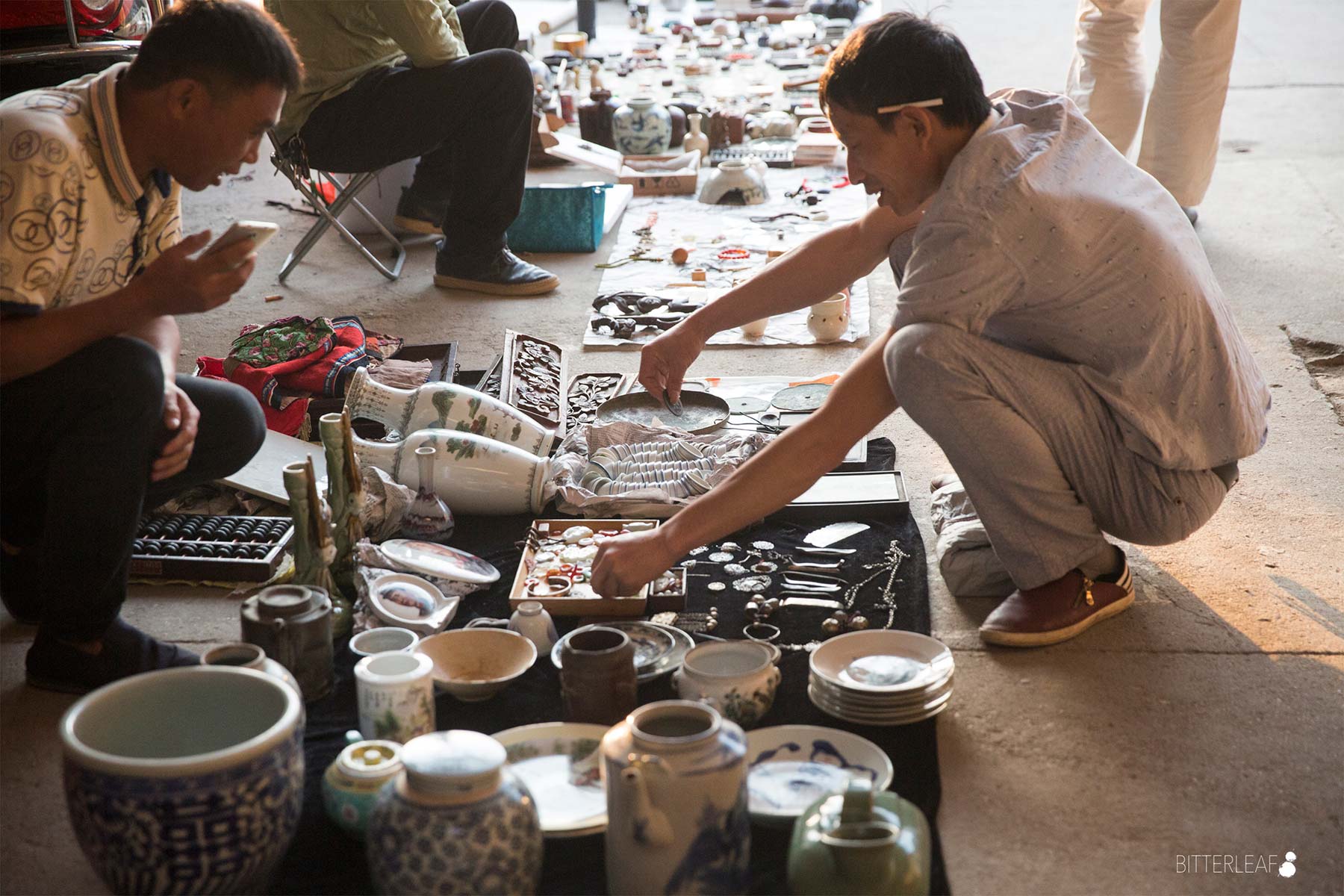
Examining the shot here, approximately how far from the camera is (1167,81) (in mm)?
4527

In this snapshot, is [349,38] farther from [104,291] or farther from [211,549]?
[104,291]

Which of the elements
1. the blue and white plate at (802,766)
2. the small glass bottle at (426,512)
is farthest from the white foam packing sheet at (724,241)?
the blue and white plate at (802,766)

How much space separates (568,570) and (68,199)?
1.11 metres

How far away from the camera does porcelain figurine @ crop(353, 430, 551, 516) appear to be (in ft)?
9.03

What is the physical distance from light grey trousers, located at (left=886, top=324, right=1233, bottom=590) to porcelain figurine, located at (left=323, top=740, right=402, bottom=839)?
3.40 ft

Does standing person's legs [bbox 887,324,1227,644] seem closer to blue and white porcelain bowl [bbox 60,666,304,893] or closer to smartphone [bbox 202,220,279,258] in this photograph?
smartphone [bbox 202,220,279,258]

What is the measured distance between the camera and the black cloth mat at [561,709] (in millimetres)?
1708

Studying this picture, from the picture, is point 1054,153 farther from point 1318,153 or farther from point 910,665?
point 1318,153

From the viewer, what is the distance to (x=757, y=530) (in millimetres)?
2768

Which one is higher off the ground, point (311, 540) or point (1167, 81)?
point (1167, 81)

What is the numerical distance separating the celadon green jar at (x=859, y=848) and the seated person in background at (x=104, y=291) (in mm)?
1178

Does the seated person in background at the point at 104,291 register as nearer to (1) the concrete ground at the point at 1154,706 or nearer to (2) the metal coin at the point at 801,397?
(1) the concrete ground at the point at 1154,706

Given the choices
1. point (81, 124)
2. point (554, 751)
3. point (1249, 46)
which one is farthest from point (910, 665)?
point (1249, 46)

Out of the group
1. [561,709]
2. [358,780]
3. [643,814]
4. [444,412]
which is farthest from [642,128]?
[643,814]
